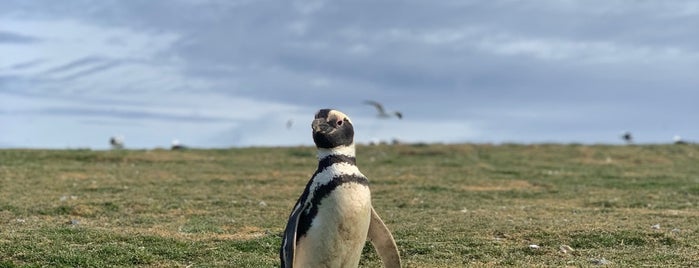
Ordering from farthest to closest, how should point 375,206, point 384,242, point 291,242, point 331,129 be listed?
point 375,206
point 384,242
point 331,129
point 291,242

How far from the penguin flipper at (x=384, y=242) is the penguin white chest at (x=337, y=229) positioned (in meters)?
0.51

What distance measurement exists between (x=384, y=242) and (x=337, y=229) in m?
0.88

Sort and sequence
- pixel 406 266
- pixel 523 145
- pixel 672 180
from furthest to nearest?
pixel 523 145 → pixel 672 180 → pixel 406 266

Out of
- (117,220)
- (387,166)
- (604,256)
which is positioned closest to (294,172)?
(387,166)

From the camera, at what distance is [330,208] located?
23.9ft

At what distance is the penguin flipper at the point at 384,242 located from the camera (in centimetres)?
801

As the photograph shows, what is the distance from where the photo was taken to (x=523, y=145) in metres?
40.3

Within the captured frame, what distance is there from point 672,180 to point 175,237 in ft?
59.6

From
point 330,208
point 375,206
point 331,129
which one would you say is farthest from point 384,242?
point 375,206

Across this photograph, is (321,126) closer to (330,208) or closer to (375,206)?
(330,208)

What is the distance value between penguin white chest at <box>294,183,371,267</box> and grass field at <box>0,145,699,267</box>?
130 inches

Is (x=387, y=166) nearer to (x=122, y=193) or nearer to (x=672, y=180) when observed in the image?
(x=672, y=180)

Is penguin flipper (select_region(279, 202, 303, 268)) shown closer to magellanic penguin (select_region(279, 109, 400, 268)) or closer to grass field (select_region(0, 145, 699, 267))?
magellanic penguin (select_region(279, 109, 400, 268))

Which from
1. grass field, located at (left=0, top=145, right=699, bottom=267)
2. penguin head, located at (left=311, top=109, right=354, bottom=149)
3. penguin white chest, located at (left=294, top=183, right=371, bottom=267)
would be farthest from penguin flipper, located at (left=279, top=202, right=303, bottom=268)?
grass field, located at (left=0, top=145, right=699, bottom=267)
